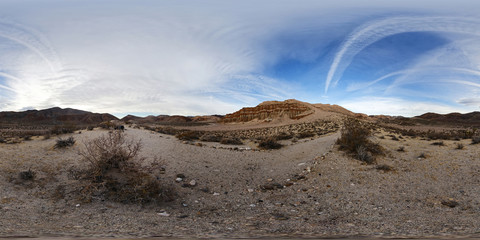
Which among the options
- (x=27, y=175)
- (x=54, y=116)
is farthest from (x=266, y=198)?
(x=54, y=116)

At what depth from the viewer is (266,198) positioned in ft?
20.7

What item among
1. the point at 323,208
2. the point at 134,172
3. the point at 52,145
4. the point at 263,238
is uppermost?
the point at 52,145

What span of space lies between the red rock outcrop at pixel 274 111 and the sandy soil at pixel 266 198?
144ft

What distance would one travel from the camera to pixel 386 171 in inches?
310

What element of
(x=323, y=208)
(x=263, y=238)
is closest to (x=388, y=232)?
(x=323, y=208)

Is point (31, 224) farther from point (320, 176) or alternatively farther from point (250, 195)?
point (320, 176)

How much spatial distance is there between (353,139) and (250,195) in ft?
20.3

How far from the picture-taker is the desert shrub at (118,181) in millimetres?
5581

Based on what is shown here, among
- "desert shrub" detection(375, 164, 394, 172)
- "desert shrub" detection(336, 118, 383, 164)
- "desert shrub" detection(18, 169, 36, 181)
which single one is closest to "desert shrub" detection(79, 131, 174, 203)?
"desert shrub" detection(18, 169, 36, 181)

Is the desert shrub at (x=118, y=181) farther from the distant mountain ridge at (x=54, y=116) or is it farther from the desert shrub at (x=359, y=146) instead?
the distant mountain ridge at (x=54, y=116)

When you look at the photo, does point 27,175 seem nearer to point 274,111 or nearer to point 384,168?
point 384,168

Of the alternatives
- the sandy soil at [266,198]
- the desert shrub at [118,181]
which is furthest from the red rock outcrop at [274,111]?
the desert shrub at [118,181]

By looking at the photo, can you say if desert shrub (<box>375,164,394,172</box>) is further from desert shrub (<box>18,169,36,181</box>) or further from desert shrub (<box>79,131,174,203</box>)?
desert shrub (<box>18,169,36,181</box>)

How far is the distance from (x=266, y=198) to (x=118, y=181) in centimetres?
410
